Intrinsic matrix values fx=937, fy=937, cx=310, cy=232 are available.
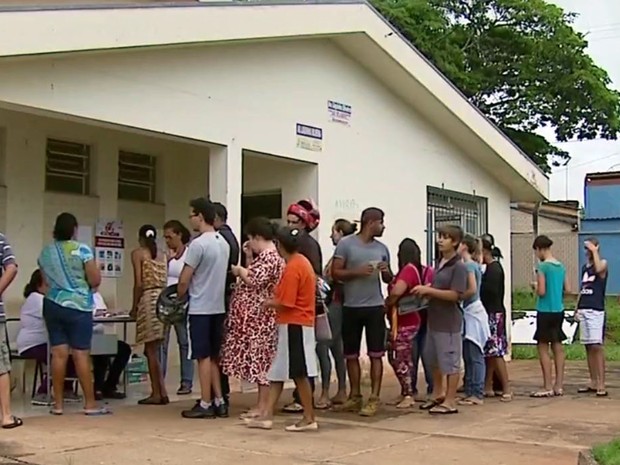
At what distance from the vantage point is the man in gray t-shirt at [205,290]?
26.3ft

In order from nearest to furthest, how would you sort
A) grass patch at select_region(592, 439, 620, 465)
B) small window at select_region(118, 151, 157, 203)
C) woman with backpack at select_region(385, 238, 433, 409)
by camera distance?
grass patch at select_region(592, 439, 620, 465) → woman with backpack at select_region(385, 238, 433, 409) → small window at select_region(118, 151, 157, 203)

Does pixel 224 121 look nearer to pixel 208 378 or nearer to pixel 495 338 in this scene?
pixel 208 378

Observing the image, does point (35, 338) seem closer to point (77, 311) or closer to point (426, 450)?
point (77, 311)

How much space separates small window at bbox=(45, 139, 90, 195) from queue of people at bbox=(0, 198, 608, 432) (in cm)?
199

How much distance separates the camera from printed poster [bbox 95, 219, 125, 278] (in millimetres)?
11461

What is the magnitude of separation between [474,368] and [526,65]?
21744 millimetres

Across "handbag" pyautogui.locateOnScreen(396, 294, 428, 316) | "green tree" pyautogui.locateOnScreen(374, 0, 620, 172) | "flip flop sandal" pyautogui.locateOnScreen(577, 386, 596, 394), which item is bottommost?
"flip flop sandal" pyautogui.locateOnScreen(577, 386, 596, 394)

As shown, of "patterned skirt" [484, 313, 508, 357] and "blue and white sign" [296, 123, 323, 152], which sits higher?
"blue and white sign" [296, 123, 323, 152]

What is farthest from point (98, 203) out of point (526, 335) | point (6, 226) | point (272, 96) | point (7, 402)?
point (526, 335)

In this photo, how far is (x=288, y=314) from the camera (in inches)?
293

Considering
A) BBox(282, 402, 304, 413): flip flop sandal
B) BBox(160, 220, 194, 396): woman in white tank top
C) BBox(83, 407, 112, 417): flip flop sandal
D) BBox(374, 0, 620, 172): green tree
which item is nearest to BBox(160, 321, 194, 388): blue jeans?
BBox(160, 220, 194, 396): woman in white tank top

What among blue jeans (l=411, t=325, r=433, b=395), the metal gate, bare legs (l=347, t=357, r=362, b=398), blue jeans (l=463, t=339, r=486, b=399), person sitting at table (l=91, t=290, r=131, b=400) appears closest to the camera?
bare legs (l=347, t=357, r=362, b=398)

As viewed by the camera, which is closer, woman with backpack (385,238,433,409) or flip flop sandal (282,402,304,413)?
flip flop sandal (282,402,304,413)

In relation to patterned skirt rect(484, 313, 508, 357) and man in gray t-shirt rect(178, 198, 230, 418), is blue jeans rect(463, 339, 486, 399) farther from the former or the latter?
man in gray t-shirt rect(178, 198, 230, 418)
